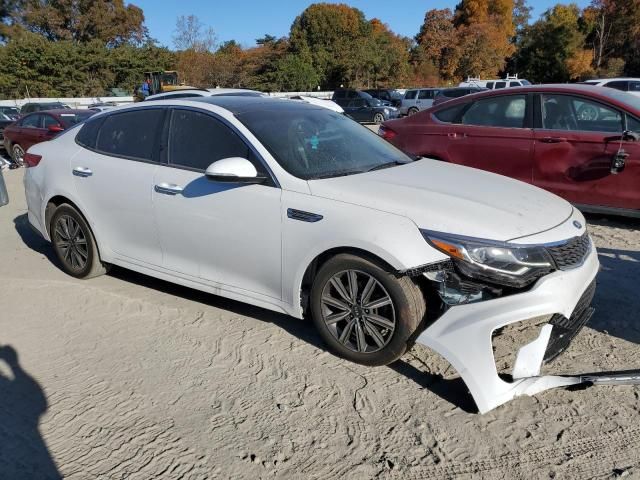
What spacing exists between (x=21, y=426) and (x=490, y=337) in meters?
2.54

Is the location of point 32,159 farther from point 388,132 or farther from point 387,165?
point 388,132

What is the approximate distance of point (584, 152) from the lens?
6.00 metres

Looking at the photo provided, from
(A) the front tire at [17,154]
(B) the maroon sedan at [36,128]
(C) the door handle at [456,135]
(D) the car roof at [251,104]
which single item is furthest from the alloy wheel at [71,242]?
(A) the front tire at [17,154]

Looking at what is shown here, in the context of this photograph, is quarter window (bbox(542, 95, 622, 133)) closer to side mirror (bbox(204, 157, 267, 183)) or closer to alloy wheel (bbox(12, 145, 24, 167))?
side mirror (bbox(204, 157, 267, 183))

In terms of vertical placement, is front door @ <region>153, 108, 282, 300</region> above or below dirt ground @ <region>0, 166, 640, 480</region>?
above

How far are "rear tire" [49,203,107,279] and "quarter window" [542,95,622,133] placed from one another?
499 cm

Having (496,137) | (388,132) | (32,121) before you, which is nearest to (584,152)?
(496,137)

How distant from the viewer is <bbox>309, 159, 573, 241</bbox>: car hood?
306cm

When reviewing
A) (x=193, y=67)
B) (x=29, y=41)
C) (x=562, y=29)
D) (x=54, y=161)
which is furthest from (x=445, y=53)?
(x=54, y=161)

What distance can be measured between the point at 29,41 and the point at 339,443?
172 ft

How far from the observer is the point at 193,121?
4.18m

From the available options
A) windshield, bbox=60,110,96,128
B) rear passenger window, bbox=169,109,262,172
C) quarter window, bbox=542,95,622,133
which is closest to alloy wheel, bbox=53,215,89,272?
rear passenger window, bbox=169,109,262,172

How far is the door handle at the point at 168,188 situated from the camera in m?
4.03

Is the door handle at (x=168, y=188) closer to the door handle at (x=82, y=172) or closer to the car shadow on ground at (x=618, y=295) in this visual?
the door handle at (x=82, y=172)
